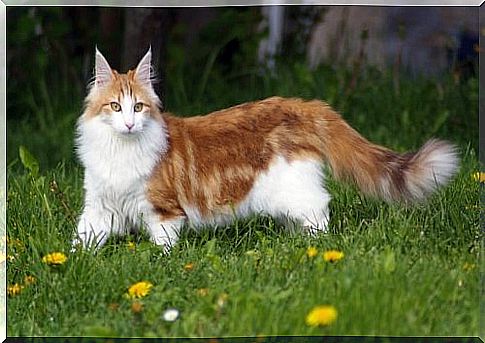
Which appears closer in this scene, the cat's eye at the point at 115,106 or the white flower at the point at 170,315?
the white flower at the point at 170,315

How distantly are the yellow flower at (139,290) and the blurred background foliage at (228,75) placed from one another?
1.64 metres

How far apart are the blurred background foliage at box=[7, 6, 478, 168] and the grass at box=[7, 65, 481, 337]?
95 centimetres

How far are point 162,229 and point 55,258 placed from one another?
1.61 feet

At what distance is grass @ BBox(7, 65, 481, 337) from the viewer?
10.9ft

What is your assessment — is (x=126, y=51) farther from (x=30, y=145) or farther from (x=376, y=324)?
(x=376, y=324)

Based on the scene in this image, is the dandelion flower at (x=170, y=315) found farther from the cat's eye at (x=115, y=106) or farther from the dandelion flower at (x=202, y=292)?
the cat's eye at (x=115, y=106)

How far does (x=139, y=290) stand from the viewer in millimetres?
3502

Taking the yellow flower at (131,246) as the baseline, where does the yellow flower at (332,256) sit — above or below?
above

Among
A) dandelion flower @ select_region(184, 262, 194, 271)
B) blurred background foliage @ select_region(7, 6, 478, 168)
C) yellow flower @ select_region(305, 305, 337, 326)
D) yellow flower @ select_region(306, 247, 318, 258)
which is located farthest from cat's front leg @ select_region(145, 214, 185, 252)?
blurred background foliage @ select_region(7, 6, 478, 168)

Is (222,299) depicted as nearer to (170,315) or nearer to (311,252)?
(170,315)

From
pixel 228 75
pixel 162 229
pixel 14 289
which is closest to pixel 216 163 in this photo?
pixel 162 229

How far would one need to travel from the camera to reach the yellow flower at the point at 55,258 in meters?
3.58

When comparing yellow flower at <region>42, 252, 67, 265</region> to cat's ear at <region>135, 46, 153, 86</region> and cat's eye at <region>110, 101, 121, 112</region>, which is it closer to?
cat's eye at <region>110, 101, 121, 112</region>

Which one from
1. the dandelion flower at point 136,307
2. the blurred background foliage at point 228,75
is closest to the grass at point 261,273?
the dandelion flower at point 136,307
